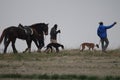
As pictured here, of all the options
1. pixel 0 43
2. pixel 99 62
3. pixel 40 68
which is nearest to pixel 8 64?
pixel 40 68

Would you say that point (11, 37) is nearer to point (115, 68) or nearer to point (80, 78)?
point (115, 68)

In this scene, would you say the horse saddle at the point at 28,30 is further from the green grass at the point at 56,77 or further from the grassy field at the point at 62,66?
the green grass at the point at 56,77

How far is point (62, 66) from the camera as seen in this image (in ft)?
76.5

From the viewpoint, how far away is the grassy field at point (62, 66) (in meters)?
19.0

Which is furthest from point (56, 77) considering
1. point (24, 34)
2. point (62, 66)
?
point (24, 34)

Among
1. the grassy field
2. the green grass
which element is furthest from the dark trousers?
the green grass

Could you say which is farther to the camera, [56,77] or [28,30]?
[28,30]

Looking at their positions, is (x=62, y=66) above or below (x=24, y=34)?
below

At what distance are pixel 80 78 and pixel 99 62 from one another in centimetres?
736

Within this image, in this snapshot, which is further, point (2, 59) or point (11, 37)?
point (11, 37)

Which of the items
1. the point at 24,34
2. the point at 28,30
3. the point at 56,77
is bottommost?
the point at 56,77

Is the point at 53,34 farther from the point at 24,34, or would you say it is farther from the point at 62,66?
the point at 62,66

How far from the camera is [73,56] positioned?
1152 inches

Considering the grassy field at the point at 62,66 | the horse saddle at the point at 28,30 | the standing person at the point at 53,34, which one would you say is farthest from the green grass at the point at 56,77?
the standing person at the point at 53,34
